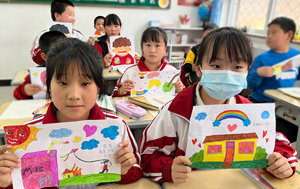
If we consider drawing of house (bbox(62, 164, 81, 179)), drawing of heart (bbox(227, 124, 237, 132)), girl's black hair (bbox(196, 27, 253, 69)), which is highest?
girl's black hair (bbox(196, 27, 253, 69))

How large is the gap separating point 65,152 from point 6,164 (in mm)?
198

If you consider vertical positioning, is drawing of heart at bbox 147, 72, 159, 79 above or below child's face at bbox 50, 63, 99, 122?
below

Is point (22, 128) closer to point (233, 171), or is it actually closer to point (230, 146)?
point (230, 146)

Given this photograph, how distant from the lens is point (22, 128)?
2.67 ft

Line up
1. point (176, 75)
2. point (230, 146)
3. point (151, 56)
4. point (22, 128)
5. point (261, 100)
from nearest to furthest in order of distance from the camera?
point (22, 128) → point (230, 146) → point (176, 75) → point (151, 56) → point (261, 100)

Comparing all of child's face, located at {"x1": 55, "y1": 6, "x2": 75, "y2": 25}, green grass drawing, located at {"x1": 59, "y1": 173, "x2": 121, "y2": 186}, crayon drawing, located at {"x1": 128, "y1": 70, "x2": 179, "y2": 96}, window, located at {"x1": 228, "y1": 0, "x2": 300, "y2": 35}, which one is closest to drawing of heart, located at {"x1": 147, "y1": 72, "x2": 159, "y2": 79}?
crayon drawing, located at {"x1": 128, "y1": 70, "x2": 179, "y2": 96}

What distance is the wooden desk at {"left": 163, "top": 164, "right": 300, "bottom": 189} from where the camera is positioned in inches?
39.0

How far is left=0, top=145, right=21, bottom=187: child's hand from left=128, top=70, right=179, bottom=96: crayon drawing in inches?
53.2

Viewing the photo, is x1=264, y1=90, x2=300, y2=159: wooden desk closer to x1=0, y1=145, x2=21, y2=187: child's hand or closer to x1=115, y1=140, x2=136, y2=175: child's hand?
x1=115, y1=140, x2=136, y2=175: child's hand

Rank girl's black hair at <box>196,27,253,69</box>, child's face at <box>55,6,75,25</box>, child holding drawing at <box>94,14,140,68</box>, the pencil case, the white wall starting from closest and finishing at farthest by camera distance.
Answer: girl's black hair at <box>196,27,253,69</box> → the pencil case → child's face at <box>55,6,75,25</box> → child holding drawing at <box>94,14,140,68</box> → the white wall

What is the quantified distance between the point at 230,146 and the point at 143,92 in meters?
1.34

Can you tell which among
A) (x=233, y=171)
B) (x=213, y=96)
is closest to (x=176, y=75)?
(x=213, y=96)

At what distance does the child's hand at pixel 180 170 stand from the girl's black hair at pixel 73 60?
0.50m

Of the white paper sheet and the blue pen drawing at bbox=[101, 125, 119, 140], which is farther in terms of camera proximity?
the white paper sheet
